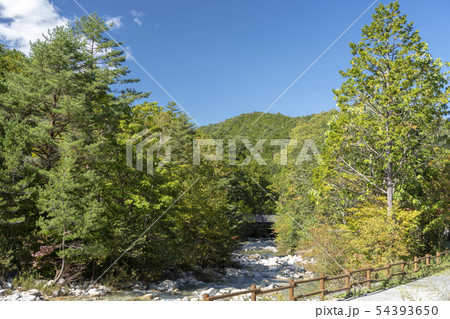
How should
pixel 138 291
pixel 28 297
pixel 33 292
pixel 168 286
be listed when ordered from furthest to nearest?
pixel 168 286, pixel 138 291, pixel 33 292, pixel 28 297

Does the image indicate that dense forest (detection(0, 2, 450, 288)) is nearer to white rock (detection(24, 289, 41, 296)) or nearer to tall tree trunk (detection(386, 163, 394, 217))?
tall tree trunk (detection(386, 163, 394, 217))

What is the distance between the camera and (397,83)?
16.1 m

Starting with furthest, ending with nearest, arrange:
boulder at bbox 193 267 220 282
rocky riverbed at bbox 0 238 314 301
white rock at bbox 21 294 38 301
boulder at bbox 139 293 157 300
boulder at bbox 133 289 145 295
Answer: boulder at bbox 193 267 220 282
boulder at bbox 133 289 145 295
boulder at bbox 139 293 157 300
rocky riverbed at bbox 0 238 314 301
white rock at bbox 21 294 38 301

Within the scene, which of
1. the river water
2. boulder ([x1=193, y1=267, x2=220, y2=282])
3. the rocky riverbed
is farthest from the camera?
boulder ([x1=193, y1=267, x2=220, y2=282])

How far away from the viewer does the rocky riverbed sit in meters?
15.0

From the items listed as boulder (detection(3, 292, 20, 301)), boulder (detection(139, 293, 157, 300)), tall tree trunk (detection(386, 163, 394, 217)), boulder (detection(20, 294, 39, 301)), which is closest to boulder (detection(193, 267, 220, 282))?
boulder (detection(139, 293, 157, 300))

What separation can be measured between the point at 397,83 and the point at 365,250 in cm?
805

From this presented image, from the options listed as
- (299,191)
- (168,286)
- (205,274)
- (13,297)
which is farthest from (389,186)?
(299,191)

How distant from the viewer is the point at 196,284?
854 inches

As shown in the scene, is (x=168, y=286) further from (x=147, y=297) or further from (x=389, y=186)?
(x=389, y=186)

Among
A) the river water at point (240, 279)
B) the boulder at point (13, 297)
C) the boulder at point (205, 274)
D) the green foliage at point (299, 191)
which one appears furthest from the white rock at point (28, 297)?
the green foliage at point (299, 191)

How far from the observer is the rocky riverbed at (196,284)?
15.0m
